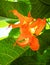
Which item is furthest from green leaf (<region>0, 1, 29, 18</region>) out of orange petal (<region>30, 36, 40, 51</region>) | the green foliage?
orange petal (<region>30, 36, 40, 51</region>)

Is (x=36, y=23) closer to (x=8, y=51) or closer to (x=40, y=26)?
(x=40, y=26)

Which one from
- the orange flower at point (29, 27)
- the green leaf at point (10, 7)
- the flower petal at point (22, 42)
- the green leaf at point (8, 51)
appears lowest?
the green leaf at point (8, 51)

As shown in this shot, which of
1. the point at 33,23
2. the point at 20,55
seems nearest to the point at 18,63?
the point at 20,55

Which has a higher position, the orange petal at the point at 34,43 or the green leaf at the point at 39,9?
the green leaf at the point at 39,9

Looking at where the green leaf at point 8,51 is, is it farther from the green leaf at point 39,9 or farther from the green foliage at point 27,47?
the green leaf at point 39,9

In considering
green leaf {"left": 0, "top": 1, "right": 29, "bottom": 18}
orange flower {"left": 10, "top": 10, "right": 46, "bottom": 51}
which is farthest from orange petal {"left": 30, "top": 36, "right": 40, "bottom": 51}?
green leaf {"left": 0, "top": 1, "right": 29, "bottom": 18}

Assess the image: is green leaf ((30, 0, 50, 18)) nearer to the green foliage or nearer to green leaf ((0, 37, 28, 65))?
the green foliage

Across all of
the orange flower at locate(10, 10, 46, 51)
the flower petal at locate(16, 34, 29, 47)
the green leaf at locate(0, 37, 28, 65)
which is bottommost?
the green leaf at locate(0, 37, 28, 65)

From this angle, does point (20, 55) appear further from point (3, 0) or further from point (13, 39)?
point (3, 0)

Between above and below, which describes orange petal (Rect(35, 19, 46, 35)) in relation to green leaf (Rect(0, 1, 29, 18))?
below

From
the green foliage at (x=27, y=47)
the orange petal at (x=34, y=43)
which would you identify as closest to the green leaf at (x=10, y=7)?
the green foliage at (x=27, y=47)
